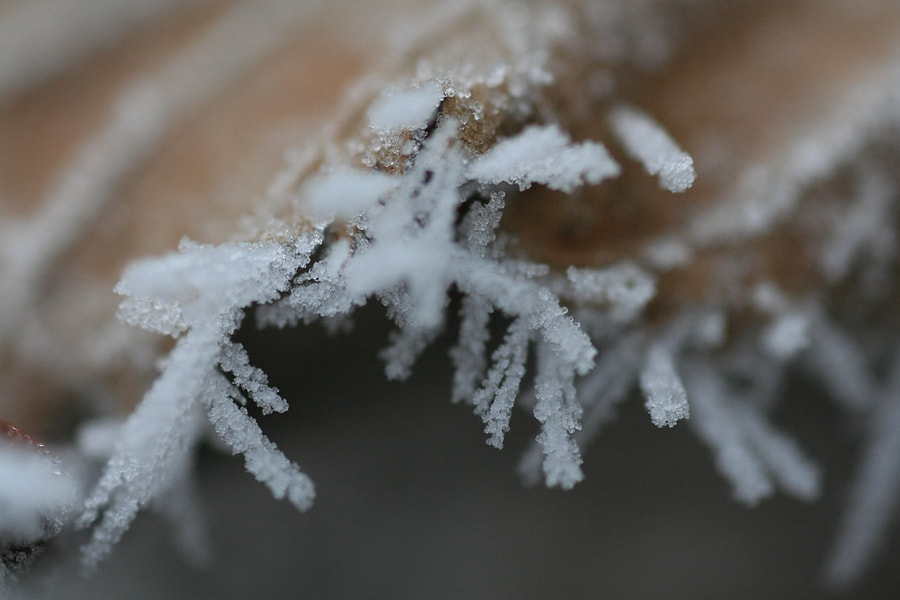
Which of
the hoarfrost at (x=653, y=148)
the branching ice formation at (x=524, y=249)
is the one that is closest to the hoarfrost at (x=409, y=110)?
the branching ice formation at (x=524, y=249)

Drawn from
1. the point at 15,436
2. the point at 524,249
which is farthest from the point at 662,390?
the point at 15,436

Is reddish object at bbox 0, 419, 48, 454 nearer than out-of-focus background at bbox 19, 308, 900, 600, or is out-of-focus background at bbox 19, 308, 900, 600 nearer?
reddish object at bbox 0, 419, 48, 454

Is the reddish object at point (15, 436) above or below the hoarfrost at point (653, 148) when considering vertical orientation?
above

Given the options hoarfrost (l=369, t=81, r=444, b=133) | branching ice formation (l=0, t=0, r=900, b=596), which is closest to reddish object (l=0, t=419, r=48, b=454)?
branching ice formation (l=0, t=0, r=900, b=596)

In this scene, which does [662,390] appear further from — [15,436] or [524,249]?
[15,436]

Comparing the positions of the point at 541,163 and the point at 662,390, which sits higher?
the point at 541,163

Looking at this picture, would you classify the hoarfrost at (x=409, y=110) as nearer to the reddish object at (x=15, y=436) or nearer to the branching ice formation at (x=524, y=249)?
the branching ice formation at (x=524, y=249)

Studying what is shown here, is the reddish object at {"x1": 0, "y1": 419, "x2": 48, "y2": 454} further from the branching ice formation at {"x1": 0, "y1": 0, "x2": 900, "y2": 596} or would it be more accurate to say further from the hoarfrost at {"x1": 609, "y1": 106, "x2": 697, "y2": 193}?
the hoarfrost at {"x1": 609, "y1": 106, "x2": 697, "y2": 193}

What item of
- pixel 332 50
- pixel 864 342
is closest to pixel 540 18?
pixel 332 50
